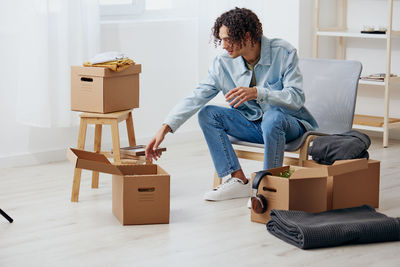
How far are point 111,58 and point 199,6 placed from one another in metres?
1.76

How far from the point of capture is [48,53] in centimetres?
424

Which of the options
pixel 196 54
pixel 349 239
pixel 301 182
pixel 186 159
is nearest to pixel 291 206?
pixel 301 182

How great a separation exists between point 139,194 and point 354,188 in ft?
3.12

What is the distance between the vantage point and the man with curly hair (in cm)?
325

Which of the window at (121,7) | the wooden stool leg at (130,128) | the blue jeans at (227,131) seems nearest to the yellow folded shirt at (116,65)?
the wooden stool leg at (130,128)

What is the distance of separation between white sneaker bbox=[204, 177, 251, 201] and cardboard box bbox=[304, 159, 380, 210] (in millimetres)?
358

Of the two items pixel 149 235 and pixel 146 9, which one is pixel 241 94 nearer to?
pixel 149 235

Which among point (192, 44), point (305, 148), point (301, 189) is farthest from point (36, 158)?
point (301, 189)

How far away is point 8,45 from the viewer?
4.24 meters

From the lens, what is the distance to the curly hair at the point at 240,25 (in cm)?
329

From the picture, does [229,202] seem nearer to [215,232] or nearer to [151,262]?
[215,232]

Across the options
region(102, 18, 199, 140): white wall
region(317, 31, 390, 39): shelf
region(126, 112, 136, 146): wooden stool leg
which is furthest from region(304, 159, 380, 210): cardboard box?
region(102, 18, 199, 140): white wall

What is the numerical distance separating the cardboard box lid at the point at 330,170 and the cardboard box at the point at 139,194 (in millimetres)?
547

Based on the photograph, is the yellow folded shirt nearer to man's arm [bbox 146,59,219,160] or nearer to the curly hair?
man's arm [bbox 146,59,219,160]
